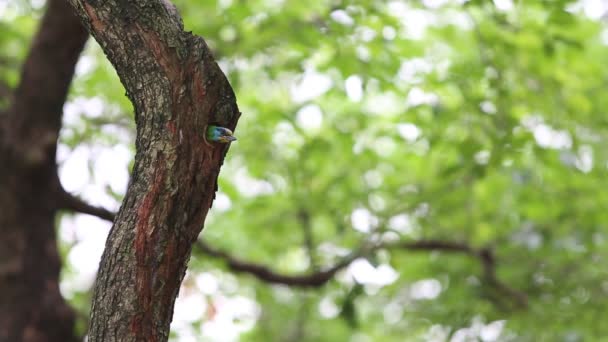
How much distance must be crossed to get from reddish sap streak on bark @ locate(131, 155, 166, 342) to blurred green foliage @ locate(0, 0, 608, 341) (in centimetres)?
230

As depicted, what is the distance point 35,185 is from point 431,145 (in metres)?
2.09

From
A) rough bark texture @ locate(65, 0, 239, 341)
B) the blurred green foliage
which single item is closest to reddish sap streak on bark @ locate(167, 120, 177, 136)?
rough bark texture @ locate(65, 0, 239, 341)

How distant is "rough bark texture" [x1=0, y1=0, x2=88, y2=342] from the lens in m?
4.32

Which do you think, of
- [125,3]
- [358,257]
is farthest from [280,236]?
[125,3]

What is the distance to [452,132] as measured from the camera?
17.1ft

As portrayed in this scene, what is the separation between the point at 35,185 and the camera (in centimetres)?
448

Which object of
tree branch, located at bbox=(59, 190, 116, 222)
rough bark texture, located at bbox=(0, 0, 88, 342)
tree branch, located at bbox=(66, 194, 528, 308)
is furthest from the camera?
tree branch, located at bbox=(66, 194, 528, 308)

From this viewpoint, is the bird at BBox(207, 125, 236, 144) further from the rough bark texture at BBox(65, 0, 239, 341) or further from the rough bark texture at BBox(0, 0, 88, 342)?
the rough bark texture at BBox(0, 0, 88, 342)

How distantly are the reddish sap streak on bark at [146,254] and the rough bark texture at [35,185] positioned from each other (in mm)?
2517

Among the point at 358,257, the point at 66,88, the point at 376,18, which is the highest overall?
the point at 376,18

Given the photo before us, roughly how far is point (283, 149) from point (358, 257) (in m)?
1.31

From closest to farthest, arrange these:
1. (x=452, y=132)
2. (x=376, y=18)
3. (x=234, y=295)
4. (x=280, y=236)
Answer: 1. (x=376, y=18)
2. (x=452, y=132)
3. (x=280, y=236)
4. (x=234, y=295)

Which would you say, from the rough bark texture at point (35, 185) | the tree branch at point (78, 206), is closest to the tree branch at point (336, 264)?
the tree branch at point (78, 206)

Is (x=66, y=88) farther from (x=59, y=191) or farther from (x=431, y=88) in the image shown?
(x=431, y=88)
